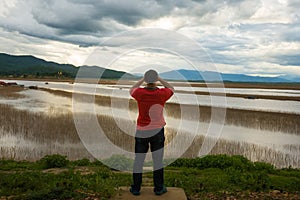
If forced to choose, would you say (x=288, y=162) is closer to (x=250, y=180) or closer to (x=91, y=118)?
(x=250, y=180)

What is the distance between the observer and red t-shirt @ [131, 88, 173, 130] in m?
5.48

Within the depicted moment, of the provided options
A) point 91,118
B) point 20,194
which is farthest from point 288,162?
point 91,118

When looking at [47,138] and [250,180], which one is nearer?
[250,180]

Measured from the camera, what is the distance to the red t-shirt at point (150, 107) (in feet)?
18.0

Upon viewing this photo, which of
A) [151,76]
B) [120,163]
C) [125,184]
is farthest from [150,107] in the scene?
[120,163]

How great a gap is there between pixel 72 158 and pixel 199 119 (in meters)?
12.4

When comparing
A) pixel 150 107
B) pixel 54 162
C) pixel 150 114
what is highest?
pixel 150 107

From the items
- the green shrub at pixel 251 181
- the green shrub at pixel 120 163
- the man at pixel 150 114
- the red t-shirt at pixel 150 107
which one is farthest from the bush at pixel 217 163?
the red t-shirt at pixel 150 107

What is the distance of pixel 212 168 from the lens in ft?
31.4

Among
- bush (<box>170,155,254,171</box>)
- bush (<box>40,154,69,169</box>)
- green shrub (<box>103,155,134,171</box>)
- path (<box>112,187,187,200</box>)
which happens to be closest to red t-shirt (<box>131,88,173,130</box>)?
path (<box>112,187,187,200</box>)

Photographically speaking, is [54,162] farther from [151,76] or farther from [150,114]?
[151,76]

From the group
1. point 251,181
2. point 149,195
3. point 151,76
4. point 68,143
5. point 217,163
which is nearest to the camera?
point 151,76

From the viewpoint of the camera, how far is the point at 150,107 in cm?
547

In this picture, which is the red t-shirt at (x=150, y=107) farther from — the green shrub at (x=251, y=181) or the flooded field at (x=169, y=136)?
the flooded field at (x=169, y=136)
